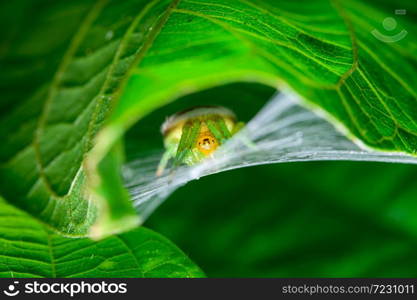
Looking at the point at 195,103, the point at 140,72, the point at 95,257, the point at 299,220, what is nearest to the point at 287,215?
the point at 299,220

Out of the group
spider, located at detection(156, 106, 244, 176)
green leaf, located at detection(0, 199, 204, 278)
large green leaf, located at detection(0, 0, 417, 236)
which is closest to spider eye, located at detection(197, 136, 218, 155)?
spider, located at detection(156, 106, 244, 176)

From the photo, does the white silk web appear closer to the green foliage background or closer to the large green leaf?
the green foliage background

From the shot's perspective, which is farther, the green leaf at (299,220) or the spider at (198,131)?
the green leaf at (299,220)

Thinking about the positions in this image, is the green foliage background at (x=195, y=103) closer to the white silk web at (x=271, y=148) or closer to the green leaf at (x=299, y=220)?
the green leaf at (x=299, y=220)

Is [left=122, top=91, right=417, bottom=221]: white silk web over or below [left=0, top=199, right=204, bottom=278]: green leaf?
over

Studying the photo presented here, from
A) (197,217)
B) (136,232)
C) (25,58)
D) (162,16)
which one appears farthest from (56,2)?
(197,217)

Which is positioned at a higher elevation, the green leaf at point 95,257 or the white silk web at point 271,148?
the white silk web at point 271,148

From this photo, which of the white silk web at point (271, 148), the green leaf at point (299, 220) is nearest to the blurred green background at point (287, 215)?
the green leaf at point (299, 220)
